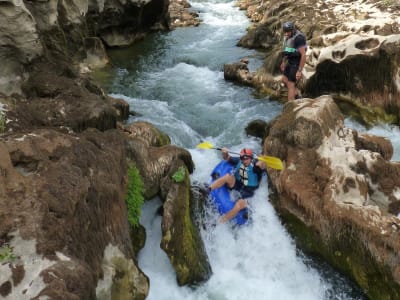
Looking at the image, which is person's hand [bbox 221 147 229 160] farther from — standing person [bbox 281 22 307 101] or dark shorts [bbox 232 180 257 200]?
standing person [bbox 281 22 307 101]

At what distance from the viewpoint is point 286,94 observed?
12.5 metres

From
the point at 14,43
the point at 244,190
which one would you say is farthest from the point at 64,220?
the point at 14,43

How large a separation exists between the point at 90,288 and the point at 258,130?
6897 millimetres

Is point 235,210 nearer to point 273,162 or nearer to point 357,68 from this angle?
point 273,162

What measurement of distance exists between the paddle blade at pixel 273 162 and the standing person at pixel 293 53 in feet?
11.2

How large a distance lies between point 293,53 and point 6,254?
27.3ft

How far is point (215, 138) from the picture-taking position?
10750 mm

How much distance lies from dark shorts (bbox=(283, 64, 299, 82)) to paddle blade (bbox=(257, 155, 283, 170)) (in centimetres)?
365

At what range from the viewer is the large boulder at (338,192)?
6.46 m

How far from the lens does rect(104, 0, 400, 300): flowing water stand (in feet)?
22.6

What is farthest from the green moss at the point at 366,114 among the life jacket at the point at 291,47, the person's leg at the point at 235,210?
the person's leg at the point at 235,210

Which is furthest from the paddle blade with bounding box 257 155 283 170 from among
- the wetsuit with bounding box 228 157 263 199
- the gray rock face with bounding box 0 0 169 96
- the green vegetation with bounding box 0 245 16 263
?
the gray rock face with bounding box 0 0 169 96

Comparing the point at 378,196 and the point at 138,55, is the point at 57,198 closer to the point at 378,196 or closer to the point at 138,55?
the point at 378,196

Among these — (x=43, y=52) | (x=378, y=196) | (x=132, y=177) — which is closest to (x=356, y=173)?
(x=378, y=196)
